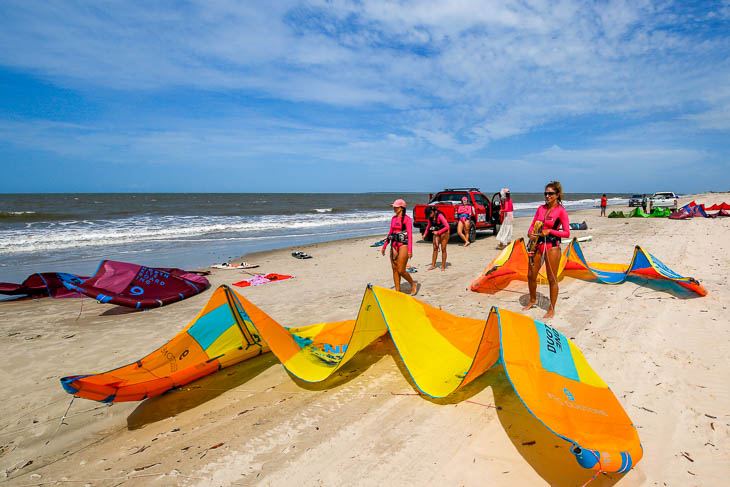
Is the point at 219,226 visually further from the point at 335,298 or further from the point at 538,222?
the point at 538,222

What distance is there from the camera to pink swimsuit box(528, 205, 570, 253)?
15.4 feet

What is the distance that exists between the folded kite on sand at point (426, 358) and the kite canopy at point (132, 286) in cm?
360

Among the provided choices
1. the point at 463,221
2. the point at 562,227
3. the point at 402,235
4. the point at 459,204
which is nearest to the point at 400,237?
the point at 402,235

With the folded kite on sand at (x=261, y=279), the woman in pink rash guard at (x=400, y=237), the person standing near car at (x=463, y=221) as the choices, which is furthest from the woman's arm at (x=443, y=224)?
the folded kite on sand at (x=261, y=279)

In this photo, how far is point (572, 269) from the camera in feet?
23.0

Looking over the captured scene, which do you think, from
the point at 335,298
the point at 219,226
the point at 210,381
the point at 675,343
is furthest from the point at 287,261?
the point at 219,226

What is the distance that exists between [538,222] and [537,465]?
3401 mm

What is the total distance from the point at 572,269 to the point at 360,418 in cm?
590

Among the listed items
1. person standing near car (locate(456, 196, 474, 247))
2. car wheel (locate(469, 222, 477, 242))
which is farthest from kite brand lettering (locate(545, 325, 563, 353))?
car wheel (locate(469, 222, 477, 242))

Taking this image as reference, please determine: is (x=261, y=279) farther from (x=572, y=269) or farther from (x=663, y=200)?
(x=663, y=200)

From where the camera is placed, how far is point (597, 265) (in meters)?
7.12

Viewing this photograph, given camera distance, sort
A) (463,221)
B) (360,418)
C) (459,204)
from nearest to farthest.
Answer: (360,418) → (463,221) → (459,204)

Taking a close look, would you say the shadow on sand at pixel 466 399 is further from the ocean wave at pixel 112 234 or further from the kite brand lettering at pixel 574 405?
the ocean wave at pixel 112 234

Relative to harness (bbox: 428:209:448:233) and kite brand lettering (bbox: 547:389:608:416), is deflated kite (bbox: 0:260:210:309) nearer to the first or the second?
harness (bbox: 428:209:448:233)
